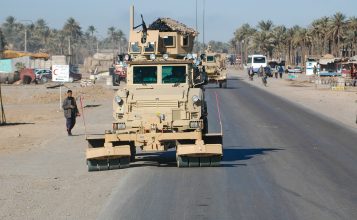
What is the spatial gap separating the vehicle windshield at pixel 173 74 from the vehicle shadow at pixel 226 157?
2146 millimetres

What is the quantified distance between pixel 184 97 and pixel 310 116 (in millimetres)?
20032

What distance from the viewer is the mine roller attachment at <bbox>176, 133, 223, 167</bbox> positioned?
16.9 m

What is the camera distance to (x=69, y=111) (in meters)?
27.0

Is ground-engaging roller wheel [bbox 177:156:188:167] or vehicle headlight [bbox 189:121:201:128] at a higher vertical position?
vehicle headlight [bbox 189:121:201:128]

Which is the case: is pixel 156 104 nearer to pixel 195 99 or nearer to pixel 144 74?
pixel 195 99

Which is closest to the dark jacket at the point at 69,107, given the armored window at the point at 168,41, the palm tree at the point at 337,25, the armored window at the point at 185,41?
the armored window at the point at 185,41

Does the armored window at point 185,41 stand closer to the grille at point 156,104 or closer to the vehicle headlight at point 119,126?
the grille at point 156,104

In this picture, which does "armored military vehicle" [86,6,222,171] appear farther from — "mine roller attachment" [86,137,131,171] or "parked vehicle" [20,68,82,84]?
"parked vehicle" [20,68,82,84]

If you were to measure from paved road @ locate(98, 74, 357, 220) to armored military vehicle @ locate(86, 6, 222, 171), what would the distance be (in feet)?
1.70

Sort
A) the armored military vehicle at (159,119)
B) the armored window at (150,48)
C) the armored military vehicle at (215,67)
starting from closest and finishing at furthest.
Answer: the armored military vehicle at (159,119) → the armored window at (150,48) → the armored military vehicle at (215,67)

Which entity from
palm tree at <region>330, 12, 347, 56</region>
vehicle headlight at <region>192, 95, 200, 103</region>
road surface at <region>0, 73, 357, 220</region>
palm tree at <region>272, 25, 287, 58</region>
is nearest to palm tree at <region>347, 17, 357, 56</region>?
palm tree at <region>330, 12, 347, 56</region>

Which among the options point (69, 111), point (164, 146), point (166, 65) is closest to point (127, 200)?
point (164, 146)

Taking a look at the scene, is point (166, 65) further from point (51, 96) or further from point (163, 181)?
→ point (51, 96)

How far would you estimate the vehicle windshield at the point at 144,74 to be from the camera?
1919 centimetres
